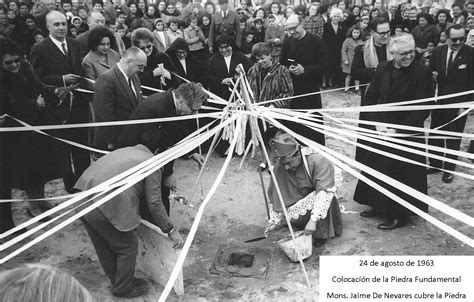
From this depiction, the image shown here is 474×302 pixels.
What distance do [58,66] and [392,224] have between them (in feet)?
13.1

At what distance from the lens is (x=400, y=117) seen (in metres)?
4.52

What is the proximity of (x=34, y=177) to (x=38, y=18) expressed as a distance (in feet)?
16.7

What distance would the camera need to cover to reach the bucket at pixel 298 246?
4.04 m

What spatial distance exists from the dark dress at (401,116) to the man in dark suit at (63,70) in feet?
10.7

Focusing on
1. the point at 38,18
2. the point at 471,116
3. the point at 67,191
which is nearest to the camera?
the point at 67,191

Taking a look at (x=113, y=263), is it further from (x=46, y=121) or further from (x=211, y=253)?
(x=46, y=121)

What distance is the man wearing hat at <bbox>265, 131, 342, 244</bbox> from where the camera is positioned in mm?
4066

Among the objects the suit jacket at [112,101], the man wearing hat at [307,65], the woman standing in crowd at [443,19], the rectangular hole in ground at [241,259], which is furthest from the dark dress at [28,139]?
the woman standing in crowd at [443,19]

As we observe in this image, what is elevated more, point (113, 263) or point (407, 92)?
point (407, 92)

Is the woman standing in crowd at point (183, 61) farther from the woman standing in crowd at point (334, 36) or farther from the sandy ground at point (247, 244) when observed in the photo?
the woman standing in crowd at point (334, 36)

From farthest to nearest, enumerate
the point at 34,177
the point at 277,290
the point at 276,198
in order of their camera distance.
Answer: the point at 34,177 → the point at 276,198 → the point at 277,290

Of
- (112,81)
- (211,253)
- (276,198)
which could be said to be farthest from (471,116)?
(112,81)

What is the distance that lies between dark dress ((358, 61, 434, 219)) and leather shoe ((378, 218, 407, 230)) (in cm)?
5

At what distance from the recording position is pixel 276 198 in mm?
4375
